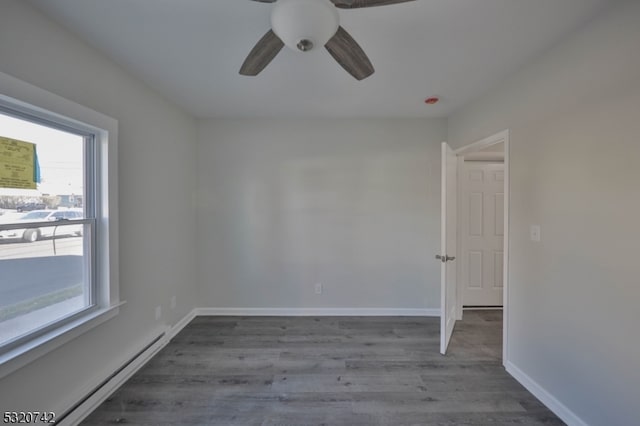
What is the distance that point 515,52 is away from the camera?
1.78m

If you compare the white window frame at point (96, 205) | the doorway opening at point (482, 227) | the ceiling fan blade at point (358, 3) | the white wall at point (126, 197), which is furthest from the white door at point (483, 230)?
the white window frame at point (96, 205)

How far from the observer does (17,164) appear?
138cm

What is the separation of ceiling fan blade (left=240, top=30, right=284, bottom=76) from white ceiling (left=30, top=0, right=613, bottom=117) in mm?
258

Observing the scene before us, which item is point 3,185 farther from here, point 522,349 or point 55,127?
point 522,349

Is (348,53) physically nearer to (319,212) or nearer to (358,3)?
(358,3)

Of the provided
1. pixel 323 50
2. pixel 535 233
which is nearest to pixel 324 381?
pixel 535 233

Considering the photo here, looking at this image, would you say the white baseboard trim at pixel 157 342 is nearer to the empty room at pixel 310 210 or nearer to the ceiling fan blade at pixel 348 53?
the empty room at pixel 310 210

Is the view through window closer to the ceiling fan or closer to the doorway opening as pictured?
the ceiling fan

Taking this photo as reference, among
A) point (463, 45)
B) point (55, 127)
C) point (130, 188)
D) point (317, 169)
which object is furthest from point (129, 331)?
point (463, 45)

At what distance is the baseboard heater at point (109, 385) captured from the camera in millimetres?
1557

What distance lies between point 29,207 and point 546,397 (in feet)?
11.6

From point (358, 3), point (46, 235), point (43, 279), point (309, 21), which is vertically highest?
point (358, 3)

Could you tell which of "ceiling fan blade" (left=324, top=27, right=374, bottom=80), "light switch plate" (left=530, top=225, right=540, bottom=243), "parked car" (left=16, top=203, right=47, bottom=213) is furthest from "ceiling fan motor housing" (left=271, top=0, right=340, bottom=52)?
"light switch plate" (left=530, top=225, right=540, bottom=243)

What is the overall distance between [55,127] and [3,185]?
0.46 metres
